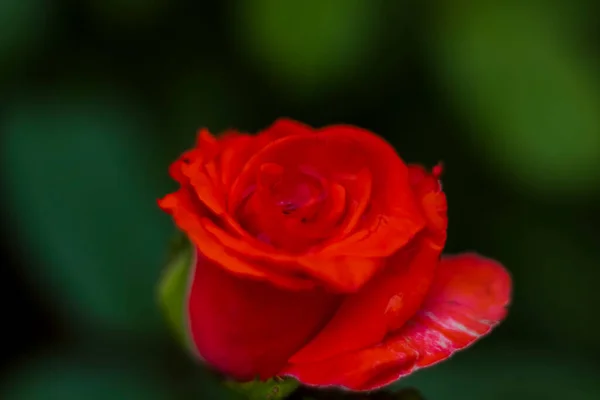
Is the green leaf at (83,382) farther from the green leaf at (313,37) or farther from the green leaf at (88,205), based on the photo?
the green leaf at (313,37)

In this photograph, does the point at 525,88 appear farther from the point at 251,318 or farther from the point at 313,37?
the point at 251,318

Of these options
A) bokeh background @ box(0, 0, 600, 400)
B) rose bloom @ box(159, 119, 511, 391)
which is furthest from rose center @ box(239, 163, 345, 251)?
bokeh background @ box(0, 0, 600, 400)

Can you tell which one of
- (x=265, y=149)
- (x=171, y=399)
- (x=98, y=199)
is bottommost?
(x=171, y=399)

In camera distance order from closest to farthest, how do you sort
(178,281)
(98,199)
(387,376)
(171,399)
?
1. (387,376)
2. (178,281)
3. (171,399)
4. (98,199)

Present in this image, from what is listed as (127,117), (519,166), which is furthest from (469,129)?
(127,117)

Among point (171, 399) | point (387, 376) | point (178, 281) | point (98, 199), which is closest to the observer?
point (387, 376)

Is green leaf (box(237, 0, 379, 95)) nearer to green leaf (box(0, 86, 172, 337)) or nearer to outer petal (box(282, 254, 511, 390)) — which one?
green leaf (box(0, 86, 172, 337))

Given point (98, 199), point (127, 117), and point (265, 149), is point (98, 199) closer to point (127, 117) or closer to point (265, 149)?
point (127, 117)
